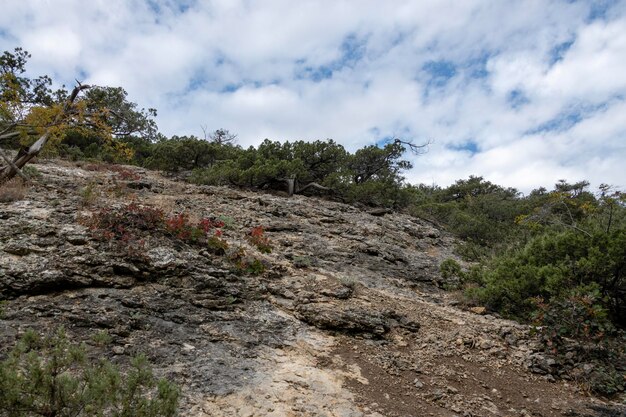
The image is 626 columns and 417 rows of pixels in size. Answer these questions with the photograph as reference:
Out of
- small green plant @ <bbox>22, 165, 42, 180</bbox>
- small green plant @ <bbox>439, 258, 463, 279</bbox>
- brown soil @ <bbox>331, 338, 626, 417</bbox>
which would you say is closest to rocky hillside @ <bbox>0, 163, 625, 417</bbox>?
brown soil @ <bbox>331, 338, 626, 417</bbox>

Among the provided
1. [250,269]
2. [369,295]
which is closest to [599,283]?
[369,295]

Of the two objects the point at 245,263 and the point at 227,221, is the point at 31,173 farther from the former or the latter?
the point at 245,263

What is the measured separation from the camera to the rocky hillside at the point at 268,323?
15.8 ft

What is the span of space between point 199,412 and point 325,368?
1904mm

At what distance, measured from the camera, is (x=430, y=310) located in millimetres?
7961

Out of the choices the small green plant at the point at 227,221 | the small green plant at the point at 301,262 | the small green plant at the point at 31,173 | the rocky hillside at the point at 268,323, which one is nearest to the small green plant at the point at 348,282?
the rocky hillside at the point at 268,323

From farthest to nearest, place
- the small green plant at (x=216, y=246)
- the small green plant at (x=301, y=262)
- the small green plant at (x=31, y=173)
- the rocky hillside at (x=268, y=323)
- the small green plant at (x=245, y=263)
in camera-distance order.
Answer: the small green plant at (x=31, y=173) < the small green plant at (x=301, y=262) < the small green plant at (x=216, y=246) < the small green plant at (x=245, y=263) < the rocky hillside at (x=268, y=323)

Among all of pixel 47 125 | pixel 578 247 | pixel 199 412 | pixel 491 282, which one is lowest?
pixel 199 412

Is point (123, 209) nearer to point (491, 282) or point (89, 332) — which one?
point (89, 332)

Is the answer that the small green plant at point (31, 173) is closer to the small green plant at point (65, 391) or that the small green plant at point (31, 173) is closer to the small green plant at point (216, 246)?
the small green plant at point (216, 246)

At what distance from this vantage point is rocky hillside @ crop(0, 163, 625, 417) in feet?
15.8

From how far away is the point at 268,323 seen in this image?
6.30 meters

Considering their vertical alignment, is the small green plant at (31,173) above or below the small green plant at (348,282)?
above

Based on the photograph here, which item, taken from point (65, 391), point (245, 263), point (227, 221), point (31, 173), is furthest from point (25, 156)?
point (65, 391)
